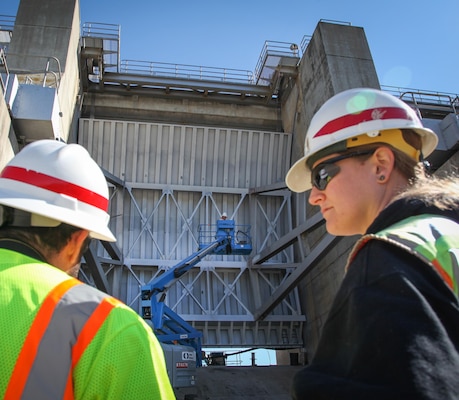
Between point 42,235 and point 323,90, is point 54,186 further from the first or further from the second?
point 323,90

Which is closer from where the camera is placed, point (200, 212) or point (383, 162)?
point (383, 162)

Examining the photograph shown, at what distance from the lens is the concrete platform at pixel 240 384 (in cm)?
891

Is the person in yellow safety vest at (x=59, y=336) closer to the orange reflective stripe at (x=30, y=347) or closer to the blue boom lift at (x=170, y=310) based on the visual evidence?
the orange reflective stripe at (x=30, y=347)

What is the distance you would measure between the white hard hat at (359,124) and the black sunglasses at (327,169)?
0.21ft

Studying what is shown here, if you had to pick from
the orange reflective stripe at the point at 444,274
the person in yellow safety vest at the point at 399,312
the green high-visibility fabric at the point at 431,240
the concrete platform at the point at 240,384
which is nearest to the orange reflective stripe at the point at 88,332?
the person in yellow safety vest at the point at 399,312

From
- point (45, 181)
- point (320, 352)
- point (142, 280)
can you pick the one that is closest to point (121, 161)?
point (142, 280)

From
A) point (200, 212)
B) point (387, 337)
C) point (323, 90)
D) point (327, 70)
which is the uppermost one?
point (327, 70)

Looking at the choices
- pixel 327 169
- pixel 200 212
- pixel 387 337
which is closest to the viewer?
pixel 387 337

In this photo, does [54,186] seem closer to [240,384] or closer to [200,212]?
[240,384]

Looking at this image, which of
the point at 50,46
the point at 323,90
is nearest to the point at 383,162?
the point at 323,90

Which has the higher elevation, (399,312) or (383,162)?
(383,162)

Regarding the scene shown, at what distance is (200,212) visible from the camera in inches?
522

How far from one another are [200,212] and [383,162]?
11.9 m

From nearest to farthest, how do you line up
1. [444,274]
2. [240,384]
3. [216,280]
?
[444,274] < [240,384] < [216,280]
